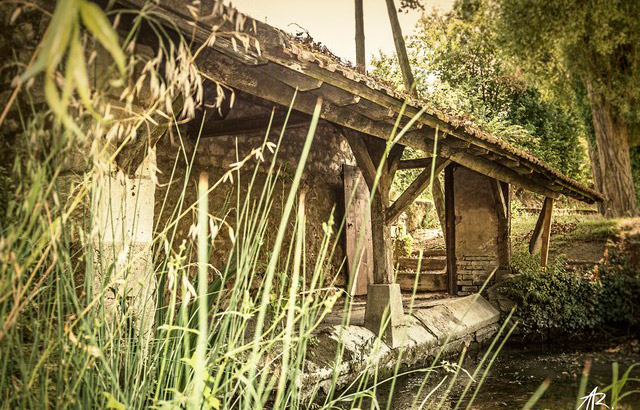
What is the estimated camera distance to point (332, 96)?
4250mm

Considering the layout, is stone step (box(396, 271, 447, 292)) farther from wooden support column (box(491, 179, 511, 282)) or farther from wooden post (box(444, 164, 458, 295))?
wooden support column (box(491, 179, 511, 282))

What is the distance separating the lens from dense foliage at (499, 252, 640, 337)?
8.20 metres

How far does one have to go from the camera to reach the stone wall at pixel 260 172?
5.86 metres

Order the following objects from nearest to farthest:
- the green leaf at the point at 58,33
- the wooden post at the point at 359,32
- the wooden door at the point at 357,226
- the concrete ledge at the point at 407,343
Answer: the green leaf at the point at 58,33, the concrete ledge at the point at 407,343, the wooden door at the point at 357,226, the wooden post at the point at 359,32

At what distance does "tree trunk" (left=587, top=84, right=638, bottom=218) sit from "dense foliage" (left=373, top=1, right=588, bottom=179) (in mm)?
2725

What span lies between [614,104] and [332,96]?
10.5m

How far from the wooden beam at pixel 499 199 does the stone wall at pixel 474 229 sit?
112 mm

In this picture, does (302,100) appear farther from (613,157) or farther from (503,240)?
(613,157)

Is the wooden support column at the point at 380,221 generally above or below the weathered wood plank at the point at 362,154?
below

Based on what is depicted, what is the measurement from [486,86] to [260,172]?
1218 centimetres

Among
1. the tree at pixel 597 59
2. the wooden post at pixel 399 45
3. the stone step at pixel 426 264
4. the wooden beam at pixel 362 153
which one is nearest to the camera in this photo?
the wooden beam at pixel 362 153

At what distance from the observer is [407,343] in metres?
5.47

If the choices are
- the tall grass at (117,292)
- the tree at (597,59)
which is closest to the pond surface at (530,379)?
the tall grass at (117,292)

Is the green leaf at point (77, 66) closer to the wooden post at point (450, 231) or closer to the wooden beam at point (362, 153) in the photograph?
the wooden beam at point (362, 153)
